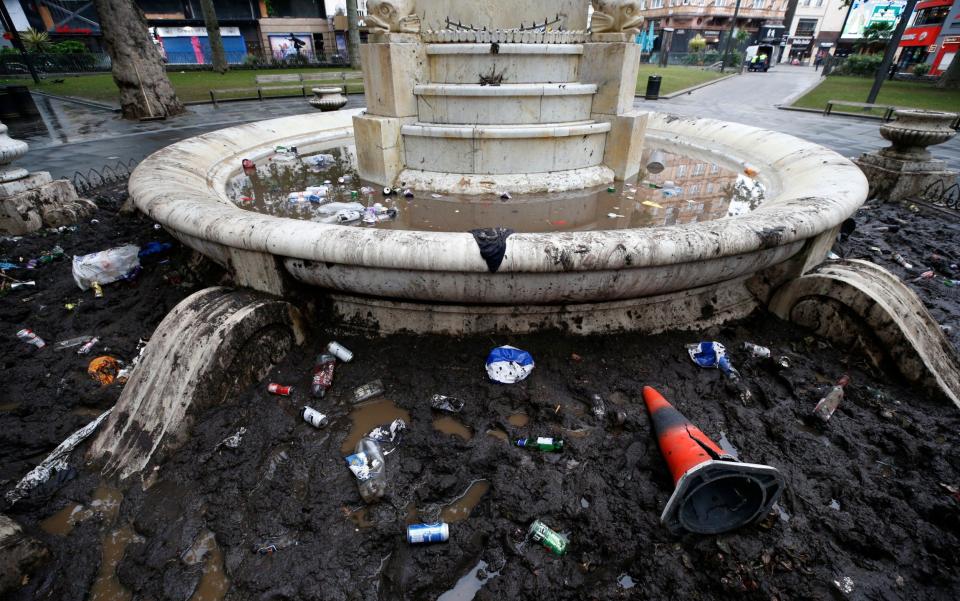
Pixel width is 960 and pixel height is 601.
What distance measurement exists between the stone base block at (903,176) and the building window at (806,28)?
199 ft

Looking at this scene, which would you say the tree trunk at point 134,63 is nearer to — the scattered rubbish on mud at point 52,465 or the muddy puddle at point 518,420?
the scattered rubbish on mud at point 52,465

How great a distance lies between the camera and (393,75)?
167 inches

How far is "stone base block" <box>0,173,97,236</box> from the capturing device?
16.5ft

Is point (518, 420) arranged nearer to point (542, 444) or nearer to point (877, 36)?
point (542, 444)

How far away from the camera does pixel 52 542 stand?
1973mm

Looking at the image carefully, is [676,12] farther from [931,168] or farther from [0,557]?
[0,557]

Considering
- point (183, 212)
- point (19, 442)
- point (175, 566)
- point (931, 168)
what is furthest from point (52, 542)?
point (931, 168)

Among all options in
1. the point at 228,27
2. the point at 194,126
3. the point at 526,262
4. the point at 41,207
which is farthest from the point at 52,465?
the point at 228,27

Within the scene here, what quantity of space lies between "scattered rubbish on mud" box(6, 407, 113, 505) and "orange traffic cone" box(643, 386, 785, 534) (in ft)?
10.1

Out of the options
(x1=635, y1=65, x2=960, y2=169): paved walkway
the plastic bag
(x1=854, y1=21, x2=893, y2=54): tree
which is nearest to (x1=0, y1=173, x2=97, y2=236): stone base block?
the plastic bag

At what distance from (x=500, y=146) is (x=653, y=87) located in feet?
54.6

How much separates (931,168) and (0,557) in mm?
10363

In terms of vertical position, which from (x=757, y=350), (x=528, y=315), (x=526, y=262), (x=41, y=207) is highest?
(x=526, y=262)

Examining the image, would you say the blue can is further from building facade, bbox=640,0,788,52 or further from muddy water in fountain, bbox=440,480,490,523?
building facade, bbox=640,0,788,52
